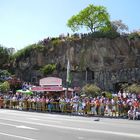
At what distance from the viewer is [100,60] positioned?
79062mm

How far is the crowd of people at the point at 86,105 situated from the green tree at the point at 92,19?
43641 millimetres

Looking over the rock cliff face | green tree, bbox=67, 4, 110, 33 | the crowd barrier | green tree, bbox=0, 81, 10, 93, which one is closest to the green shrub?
the rock cliff face

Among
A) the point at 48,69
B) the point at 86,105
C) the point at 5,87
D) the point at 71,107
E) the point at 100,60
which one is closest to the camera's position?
the point at 86,105

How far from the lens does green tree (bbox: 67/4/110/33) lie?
82894mm

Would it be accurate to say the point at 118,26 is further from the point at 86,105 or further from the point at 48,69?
the point at 86,105

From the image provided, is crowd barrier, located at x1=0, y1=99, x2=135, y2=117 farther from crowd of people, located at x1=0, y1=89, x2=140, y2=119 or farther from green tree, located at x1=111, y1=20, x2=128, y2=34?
green tree, located at x1=111, y1=20, x2=128, y2=34

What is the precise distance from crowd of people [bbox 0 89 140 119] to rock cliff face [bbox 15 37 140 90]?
118ft

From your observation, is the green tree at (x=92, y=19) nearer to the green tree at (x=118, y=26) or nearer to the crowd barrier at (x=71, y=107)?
the green tree at (x=118, y=26)

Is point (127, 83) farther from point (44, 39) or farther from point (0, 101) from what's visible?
point (0, 101)

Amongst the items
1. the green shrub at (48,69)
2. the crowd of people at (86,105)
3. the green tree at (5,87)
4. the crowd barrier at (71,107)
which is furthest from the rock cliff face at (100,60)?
the crowd of people at (86,105)

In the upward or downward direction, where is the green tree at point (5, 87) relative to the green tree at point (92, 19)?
downward

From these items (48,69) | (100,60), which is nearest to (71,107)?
(100,60)

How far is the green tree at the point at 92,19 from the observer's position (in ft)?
272

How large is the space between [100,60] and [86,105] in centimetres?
4596
